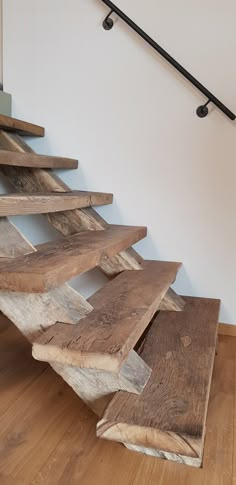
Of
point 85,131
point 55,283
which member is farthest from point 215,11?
point 55,283

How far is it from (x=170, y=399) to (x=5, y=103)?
164cm

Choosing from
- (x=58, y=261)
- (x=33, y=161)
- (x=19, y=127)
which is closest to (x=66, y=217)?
(x=33, y=161)

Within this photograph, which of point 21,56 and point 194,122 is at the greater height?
point 21,56

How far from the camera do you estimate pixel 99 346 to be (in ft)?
2.90

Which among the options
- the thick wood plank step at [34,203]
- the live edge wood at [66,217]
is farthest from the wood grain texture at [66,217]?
the thick wood plank step at [34,203]

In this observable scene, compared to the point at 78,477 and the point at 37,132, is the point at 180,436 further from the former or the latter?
the point at 37,132

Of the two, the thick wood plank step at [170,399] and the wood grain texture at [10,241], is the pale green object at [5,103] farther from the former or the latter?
the thick wood plank step at [170,399]

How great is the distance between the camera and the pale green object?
6.19ft

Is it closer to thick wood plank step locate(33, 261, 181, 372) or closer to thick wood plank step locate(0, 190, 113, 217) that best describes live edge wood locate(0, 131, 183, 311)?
thick wood plank step locate(0, 190, 113, 217)

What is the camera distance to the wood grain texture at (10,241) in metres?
1.10

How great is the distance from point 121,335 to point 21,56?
1624 millimetres

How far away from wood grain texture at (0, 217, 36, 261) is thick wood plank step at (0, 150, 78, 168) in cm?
30

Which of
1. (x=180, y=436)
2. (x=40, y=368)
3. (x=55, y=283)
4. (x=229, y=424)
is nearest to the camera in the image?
(x=180, y=436)

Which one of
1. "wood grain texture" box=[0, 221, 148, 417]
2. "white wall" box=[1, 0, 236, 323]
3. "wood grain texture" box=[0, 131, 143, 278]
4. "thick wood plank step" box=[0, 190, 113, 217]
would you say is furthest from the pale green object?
"wood grain texture" box=[0, 221, 148, 417]
